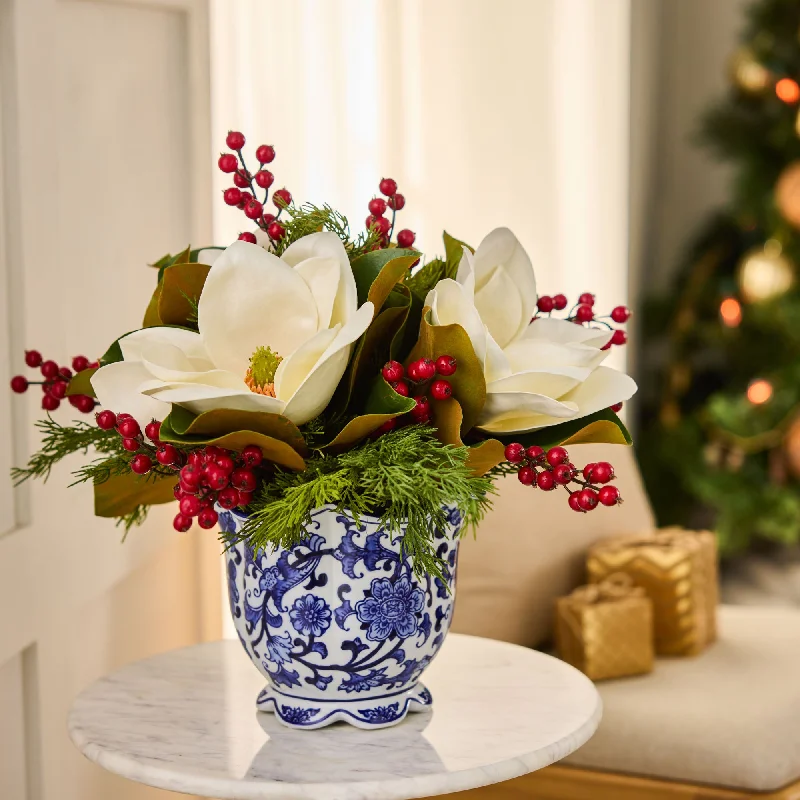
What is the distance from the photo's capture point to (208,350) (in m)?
0.85

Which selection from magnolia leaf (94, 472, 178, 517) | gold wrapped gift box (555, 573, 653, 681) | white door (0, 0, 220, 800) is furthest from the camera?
gold wrapped gift box (555, 573, 653, 681)

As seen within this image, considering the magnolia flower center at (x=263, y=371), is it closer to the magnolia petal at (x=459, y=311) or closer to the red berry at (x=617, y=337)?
the magnolia petal at (x=459, y=311)

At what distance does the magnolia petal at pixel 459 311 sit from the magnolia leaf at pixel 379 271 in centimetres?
3

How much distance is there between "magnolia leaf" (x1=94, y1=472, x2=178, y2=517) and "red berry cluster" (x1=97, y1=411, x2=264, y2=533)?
0.53 ft

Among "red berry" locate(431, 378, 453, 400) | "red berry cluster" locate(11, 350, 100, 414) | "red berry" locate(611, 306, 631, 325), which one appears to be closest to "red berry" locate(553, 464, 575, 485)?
"red berry" locate(431, 378, 453, 400)

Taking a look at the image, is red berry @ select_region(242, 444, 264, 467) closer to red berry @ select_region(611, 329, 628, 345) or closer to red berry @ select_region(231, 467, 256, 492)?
red berry @ select_region(231, 467, 256, 492)

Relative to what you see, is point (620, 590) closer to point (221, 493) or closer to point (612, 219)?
point (221, 493)

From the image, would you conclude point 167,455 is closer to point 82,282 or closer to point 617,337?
point 617,337

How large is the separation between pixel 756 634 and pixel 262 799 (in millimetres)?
1229

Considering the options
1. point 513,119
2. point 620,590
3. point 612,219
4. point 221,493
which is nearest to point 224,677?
point 221,493

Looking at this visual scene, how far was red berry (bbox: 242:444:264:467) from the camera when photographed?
2.65 ft

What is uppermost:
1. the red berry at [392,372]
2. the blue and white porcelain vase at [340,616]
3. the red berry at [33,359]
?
the red berry at [33,359]

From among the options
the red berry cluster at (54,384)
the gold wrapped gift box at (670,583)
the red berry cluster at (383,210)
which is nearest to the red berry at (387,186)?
the red berry cluster at (383,210)

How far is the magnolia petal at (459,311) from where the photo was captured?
84cm
